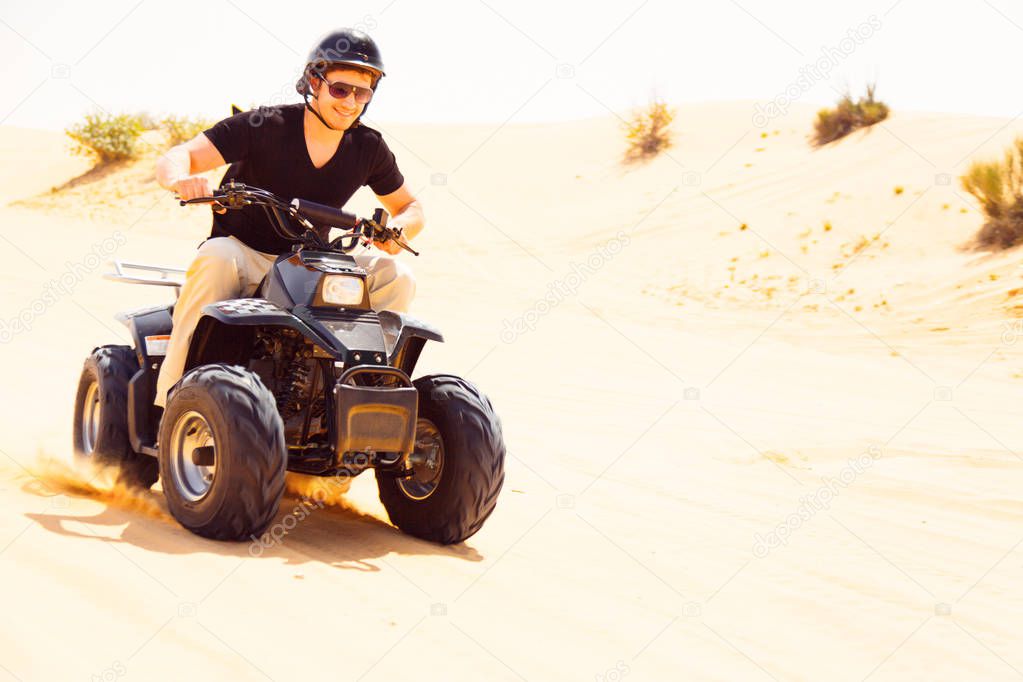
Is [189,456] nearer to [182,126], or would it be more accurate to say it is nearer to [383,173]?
[383,173]

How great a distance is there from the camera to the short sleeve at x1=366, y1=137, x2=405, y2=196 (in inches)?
209

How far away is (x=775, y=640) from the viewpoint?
413 cm

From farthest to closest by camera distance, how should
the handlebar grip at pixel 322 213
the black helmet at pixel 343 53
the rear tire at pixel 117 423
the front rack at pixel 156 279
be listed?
1. the front rack at pixel 156 279
2. the rear tire at pixel 117 423
3. the black helmet at pixel 343 53
4. the handlebar grip at pixel 322 213

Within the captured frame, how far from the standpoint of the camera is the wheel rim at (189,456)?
4.48 meters

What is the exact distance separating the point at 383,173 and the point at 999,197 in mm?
14317

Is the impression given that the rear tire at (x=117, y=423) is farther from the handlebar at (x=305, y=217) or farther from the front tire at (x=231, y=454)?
the handlebar at (x=305, y=217)

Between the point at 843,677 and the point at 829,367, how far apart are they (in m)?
8.25

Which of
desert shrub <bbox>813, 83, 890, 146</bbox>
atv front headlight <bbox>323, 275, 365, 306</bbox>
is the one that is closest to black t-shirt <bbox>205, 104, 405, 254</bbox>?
atv front headlight <bbox>323, 275, 365, 306</bbox>

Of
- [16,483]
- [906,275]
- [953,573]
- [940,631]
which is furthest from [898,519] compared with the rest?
[906,275]

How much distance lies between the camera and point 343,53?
186 inches

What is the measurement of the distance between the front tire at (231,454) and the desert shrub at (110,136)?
2896cm

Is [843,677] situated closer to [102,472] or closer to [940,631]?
[940,631]

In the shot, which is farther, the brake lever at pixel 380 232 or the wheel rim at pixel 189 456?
the brake lever at pixel 380 232

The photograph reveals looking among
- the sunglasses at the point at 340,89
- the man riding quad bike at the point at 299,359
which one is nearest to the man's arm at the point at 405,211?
the man riding quad bike at the point at 299,359
